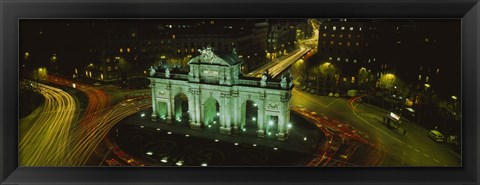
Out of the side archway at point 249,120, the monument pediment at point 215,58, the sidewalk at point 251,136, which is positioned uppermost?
the monument pediment at point 215,58

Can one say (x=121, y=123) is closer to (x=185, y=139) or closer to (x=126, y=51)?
(x=185, y=139)

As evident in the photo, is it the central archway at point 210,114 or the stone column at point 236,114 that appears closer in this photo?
the stone column at point 236,114

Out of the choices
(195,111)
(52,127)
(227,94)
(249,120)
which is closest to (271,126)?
(249,120)

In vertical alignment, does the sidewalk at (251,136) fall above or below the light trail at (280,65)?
below

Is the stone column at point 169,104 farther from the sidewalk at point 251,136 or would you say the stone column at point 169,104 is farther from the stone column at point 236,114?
the stone column at point 236,114

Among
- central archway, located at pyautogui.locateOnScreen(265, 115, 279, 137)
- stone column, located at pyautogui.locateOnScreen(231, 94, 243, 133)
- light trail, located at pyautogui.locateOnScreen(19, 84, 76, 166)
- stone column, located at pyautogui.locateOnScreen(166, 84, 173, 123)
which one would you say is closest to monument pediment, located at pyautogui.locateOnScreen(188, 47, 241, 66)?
stone column, located at pyautogui.locateOnScreen(231, 94, 243, 133)

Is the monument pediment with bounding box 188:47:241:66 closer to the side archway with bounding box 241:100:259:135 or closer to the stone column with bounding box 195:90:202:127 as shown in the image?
the stone column with bounding box 195:90:202:127
